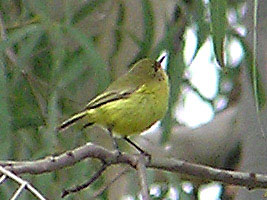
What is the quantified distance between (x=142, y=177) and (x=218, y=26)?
1.29 feet

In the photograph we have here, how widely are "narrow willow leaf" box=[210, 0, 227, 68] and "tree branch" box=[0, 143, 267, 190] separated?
0.57ft

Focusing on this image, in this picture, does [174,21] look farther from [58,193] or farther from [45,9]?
[58,193]

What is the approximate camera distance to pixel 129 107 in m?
1.53

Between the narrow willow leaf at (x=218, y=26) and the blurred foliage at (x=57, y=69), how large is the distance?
325mm

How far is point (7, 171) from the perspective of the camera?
1.04 meters

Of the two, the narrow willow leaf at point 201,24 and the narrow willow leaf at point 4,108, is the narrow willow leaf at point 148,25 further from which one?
the narrow willow leaf at point 4,108

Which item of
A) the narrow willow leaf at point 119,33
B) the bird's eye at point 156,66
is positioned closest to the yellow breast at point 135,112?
the bird's eye at point 156,66

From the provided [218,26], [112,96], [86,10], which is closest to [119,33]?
[86,10]

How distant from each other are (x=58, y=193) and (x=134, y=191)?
0.68 feet

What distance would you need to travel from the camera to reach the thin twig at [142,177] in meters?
1.07

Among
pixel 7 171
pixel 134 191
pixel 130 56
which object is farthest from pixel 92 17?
pixel 7 171

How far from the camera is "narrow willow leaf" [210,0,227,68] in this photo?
1.39 metres

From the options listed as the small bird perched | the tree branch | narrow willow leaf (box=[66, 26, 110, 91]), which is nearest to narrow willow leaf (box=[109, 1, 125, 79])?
narrow willow leaf (box=[66, 26, 110, 91])

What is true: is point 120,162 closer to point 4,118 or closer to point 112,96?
point 112,96
